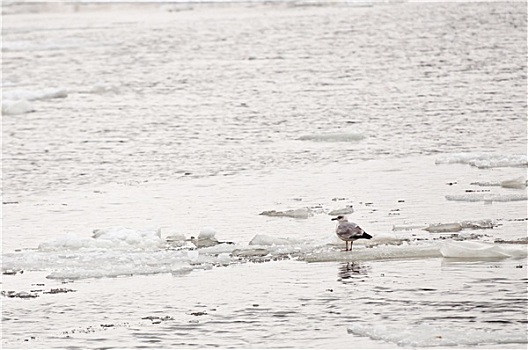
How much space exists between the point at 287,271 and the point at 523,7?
30.0 meters

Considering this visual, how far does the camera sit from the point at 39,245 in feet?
32.9

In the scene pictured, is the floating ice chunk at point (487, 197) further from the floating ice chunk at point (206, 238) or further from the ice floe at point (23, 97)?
the ice floe at point (23, 97)

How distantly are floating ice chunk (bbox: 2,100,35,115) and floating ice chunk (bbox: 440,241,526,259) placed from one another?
11.8 metres

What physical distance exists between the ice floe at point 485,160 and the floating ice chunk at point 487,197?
1.65 metres

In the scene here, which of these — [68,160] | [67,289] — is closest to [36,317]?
[67,289]

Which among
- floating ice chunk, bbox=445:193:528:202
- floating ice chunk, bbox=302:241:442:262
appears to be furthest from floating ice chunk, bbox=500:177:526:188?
floating ice chunk, bbox=302:241:442:262

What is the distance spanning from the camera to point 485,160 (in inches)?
520

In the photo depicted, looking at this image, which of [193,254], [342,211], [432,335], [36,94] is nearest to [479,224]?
[342,211]

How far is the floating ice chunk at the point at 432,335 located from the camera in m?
6.91

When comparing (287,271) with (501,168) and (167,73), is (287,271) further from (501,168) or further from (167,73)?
(167,73)

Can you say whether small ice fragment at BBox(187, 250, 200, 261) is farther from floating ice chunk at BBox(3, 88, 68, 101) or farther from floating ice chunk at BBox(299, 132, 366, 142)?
floating ice chunk at BBox(3, 88, 68, 101)

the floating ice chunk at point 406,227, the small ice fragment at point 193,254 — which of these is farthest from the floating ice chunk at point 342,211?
the small ice fragment at point 193,254

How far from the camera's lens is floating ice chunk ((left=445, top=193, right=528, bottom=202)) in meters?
11.1

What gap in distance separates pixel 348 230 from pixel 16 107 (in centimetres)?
1143
